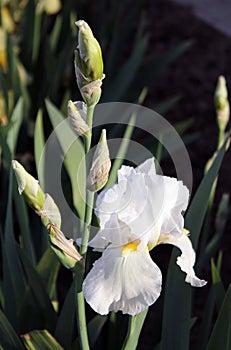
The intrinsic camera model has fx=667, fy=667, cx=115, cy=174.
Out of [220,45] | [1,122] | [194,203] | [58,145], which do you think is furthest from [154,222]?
[220,45]

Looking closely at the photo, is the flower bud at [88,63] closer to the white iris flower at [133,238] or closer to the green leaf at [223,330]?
the white iris flower at [133,238]

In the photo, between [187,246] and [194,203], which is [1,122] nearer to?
[194,203]

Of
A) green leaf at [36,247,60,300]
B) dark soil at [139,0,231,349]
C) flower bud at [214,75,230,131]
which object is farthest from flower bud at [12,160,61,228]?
dark soil at [139,0,231,349]

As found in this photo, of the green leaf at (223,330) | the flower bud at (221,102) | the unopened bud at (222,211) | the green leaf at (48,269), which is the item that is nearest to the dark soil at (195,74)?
the unopened bud at (222,211)

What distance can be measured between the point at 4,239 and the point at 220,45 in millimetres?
1934

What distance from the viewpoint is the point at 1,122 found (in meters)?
1.74

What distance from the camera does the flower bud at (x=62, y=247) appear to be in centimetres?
75

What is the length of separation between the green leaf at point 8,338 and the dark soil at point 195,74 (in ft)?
3.06

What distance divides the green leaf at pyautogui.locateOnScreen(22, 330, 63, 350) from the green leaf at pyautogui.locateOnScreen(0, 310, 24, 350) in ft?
0.15

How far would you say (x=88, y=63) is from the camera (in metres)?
0.67

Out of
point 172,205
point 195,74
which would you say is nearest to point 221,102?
point 172,205

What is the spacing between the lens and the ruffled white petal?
2.28 ft

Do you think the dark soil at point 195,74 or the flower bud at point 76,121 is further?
the dark soil at point 195,74

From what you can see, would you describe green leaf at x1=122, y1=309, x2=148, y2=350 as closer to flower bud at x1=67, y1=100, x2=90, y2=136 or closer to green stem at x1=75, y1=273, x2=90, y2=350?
green stem at x1=75, y1=273, x2=90, y2=350
